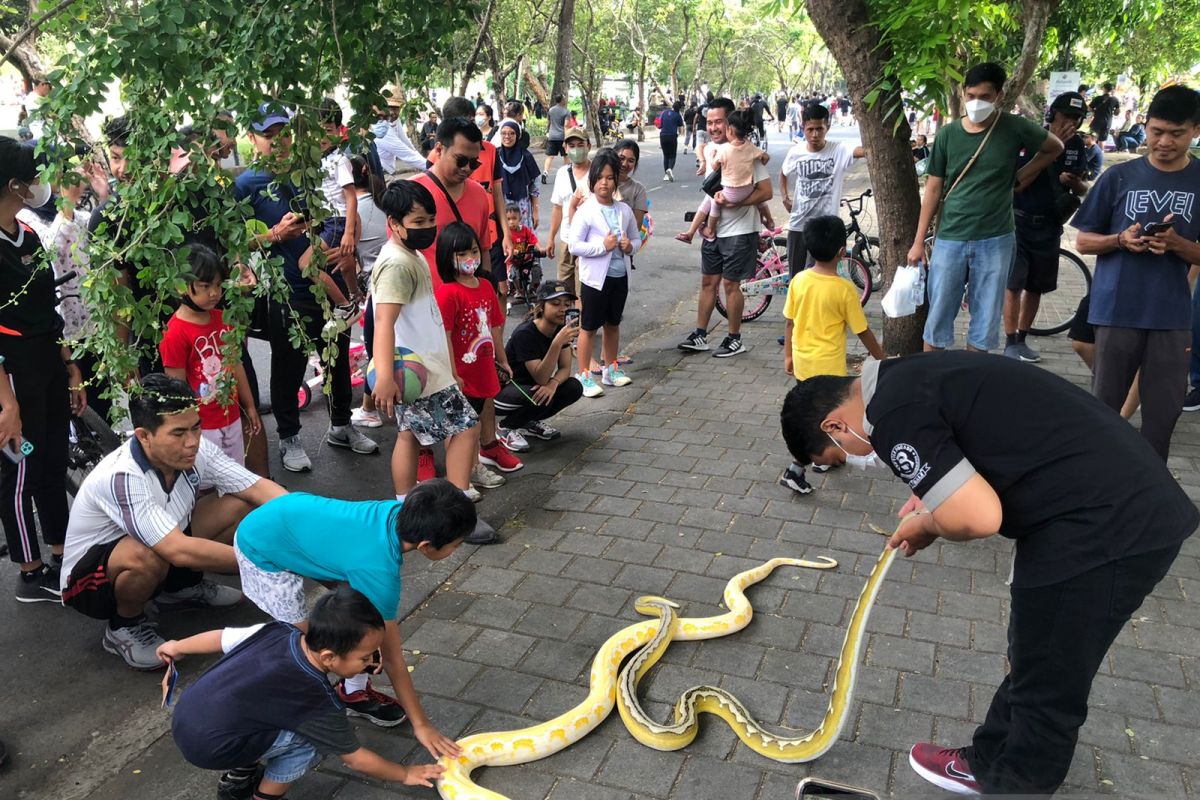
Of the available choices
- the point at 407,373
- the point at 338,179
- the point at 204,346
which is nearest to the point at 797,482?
the point at 407,373

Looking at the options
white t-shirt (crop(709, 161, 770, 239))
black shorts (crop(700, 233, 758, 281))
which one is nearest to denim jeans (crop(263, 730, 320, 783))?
black shorts (crop(700, 233, 758, 281))

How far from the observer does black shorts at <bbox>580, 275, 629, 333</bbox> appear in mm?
7062

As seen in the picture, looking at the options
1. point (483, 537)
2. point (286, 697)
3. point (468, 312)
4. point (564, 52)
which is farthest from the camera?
point (564, 52)

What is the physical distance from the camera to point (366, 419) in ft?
22.0

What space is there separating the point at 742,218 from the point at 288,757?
6050mm

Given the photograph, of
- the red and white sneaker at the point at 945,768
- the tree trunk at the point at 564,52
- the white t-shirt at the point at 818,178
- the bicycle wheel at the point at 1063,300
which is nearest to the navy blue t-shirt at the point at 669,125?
the tree trunk at the point at 564,52

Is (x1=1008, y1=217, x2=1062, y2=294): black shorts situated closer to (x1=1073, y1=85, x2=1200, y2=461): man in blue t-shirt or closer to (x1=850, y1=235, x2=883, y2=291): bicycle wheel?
(x1=850, y1=235, x2=883, y2=291): bicycle wheel

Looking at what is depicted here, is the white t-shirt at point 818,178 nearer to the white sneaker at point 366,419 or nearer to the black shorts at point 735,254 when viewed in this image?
the black shorts at point 735,254

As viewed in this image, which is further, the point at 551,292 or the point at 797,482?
the point at 551,292

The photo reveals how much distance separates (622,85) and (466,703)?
74.3 meters

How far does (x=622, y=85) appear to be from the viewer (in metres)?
72.8

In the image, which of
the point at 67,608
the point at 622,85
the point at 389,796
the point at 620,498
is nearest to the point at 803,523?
the point at 620,498

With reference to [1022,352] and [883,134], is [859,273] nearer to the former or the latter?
[1022,352]

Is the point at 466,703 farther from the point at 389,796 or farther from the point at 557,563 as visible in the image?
the point at 557,563
